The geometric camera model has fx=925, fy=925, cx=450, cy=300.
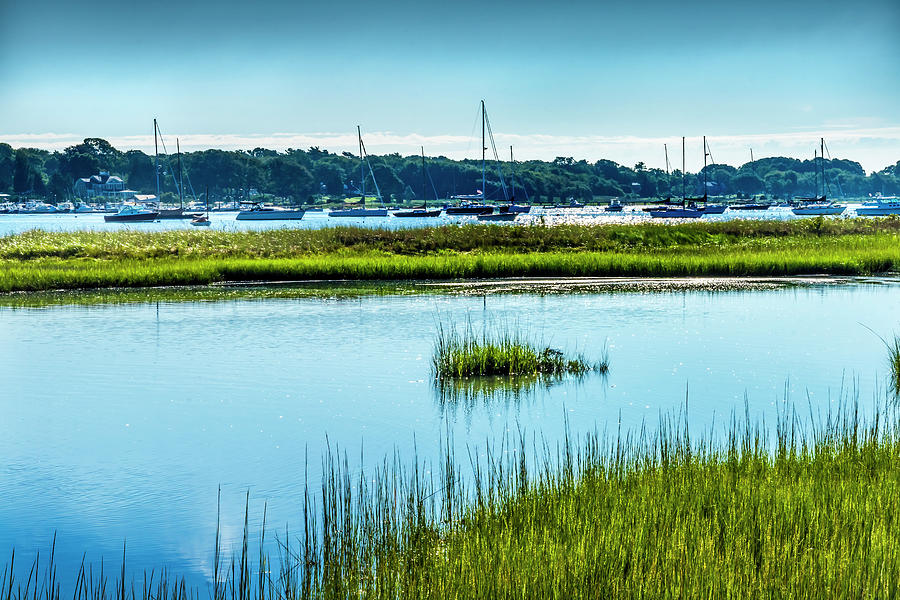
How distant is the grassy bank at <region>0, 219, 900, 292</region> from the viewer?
119ft

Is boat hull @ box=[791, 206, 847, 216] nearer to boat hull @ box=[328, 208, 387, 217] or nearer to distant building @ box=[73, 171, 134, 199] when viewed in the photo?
boat hull @ box=[328, 208, 387, 217]

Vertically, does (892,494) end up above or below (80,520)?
above

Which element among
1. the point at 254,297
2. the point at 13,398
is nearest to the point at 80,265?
the point at 254,297

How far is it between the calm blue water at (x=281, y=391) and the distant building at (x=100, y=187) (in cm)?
14683

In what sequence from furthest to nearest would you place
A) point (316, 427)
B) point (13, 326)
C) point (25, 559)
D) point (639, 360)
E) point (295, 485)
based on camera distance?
1. point (13, 326)
2. point (639, 360)
3. point (316, 427)
4. point (295, 485)
5. point (25, 559)

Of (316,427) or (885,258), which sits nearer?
(316,427)

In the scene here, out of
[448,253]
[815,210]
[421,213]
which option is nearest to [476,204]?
[421,213]

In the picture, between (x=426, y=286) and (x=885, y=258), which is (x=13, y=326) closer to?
(x=426, y=286)

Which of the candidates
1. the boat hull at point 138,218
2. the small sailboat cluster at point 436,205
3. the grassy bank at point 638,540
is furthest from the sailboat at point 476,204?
the grassy bank at point 638,540

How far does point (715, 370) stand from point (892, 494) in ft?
32.2

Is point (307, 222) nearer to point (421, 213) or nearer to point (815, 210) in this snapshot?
point (421, 213)

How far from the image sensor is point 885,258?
37.0m

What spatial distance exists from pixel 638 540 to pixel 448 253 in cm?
3669

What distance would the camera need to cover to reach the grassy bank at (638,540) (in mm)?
6121
